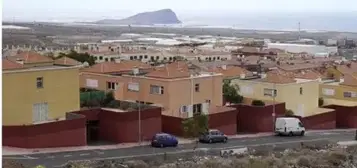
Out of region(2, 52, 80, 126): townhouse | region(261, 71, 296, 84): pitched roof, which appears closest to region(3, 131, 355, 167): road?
region(2, 52, 80, 126): townhouse

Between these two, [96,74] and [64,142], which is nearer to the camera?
[64,142]

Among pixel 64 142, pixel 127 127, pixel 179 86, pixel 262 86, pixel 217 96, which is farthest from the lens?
pixel 262 86

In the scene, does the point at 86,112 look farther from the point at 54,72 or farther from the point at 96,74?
the point at 96,74

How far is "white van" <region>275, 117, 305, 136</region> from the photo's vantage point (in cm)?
2683

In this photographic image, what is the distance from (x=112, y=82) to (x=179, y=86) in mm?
4212

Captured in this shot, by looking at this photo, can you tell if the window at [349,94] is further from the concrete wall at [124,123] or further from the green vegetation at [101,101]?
the concrete wall at [124,123]

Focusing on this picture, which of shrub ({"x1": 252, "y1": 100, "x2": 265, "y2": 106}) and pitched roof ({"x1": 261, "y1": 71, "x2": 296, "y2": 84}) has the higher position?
pitched roof ({"x1": 261, "y1": 71, "x2": 296, "y2": 84})

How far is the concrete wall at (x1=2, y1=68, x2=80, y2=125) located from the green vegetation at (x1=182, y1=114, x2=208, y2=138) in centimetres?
427

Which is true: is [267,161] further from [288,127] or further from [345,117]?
[345,117]

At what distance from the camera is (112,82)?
98.3 feet

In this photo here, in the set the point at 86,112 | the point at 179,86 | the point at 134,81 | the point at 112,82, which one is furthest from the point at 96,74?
the point at 86,112

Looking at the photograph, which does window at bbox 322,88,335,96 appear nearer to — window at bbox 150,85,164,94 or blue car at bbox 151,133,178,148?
window at bbox 150,85,164,94

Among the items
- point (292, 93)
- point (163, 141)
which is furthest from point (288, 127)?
point (163, 141)

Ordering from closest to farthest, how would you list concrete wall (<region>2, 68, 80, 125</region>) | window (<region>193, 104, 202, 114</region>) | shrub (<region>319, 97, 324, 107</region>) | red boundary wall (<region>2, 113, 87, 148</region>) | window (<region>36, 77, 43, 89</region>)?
red boundary wall (<region>2, 113, 87, 148</region>), concrete wall (<region>2, 68, 80, 125</region>), window (<region>36, 77, 43, 89</region>), window (<region>193, 104, 202, 114</region>), shrub (<region>319, 97, 324, 107</region>)
